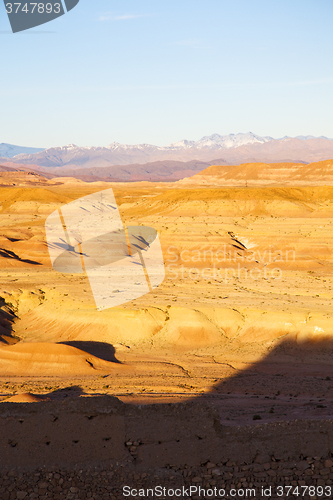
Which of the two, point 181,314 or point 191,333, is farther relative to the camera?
point 181,314

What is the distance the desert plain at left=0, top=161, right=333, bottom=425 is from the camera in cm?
1499

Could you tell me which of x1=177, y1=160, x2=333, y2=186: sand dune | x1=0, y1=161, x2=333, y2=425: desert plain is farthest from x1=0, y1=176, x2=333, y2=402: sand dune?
x1=177, y1=160, x2=333, y2=186: sand dune

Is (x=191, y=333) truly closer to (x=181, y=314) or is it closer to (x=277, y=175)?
(x=181, y=314)

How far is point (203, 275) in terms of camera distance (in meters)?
A: 33.3

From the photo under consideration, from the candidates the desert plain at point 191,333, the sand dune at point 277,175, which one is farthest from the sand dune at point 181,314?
the sand dune at point 277,175

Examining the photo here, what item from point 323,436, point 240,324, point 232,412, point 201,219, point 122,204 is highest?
point 323,436

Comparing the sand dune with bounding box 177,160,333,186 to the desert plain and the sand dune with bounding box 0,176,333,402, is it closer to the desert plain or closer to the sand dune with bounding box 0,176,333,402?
the sand dune with bounding box 0,176,333,402

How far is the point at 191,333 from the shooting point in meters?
21.8

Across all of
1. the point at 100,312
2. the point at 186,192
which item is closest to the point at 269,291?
the point at 100,312

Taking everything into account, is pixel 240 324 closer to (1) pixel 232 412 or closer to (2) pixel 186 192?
(1) pixel 232 412

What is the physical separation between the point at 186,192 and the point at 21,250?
41173mm

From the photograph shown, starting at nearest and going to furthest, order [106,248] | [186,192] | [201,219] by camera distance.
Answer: [106,248] < [201,219] < [186,192]

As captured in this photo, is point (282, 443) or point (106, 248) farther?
point (106, 248)

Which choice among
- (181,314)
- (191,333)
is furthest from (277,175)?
(191,333)
